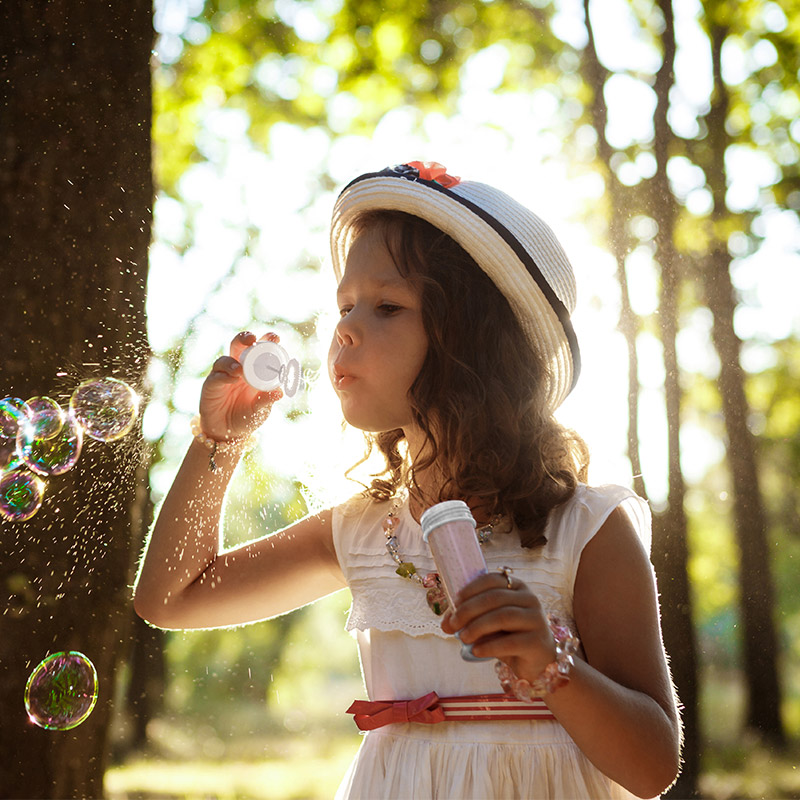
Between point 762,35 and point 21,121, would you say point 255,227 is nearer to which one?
point 762,35

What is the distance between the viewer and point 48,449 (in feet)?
6.49

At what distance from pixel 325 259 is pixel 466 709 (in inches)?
35.6

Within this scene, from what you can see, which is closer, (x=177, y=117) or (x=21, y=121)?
(x=21, y=121)

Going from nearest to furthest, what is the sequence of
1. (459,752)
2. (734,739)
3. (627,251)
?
(459,752) < (627,251) < (734,739)

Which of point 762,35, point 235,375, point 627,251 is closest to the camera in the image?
point 235,375

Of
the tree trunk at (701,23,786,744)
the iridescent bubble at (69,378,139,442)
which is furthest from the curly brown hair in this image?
the tree trunk at (701,23,786,744)

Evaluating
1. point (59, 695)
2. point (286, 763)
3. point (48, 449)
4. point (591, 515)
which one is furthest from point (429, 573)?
point (286, 763)

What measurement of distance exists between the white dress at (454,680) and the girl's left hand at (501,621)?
1.24ft

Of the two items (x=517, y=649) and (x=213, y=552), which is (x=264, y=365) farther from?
(x=517, y=649)

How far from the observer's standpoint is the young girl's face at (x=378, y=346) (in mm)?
1396

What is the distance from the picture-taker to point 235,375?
4.94 ft

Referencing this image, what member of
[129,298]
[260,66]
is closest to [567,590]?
[129,298]

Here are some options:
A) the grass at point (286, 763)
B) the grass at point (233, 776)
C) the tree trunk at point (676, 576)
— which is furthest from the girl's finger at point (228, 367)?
the grass at point (233, 776)

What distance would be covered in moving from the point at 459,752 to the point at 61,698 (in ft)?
3.22
